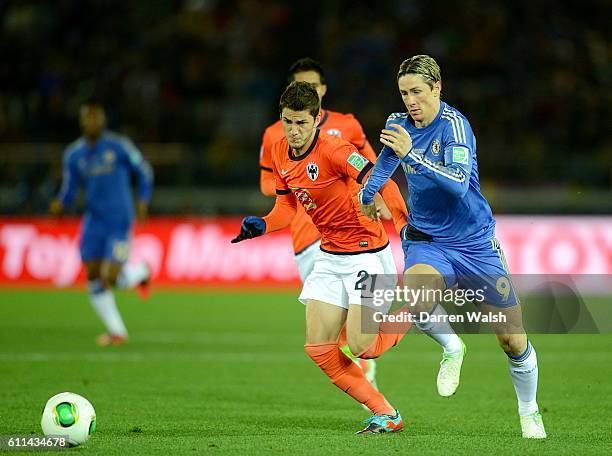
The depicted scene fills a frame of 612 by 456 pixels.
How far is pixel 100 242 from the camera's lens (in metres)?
11.6

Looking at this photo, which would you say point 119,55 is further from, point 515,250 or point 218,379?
point 218,379

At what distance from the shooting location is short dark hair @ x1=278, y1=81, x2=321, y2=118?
6.18 metres

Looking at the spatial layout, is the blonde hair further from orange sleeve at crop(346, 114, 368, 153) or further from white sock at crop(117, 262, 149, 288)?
white sock at crop(117, 262, 149, 288)

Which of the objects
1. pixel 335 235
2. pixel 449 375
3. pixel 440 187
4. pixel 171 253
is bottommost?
pixel 449 375

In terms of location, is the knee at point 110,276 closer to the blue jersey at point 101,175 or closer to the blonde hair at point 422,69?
the blue jersey at point 101,175

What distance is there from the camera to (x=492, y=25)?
1988 centimetres

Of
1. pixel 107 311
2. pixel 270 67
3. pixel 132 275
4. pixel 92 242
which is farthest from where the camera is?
pixel 270 67

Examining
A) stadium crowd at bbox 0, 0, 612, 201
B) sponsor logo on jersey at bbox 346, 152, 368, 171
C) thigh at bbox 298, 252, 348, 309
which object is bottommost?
thigh at bbox 298, 252, 348, 309

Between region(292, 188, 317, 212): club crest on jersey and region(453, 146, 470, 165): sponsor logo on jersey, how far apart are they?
3.84ft

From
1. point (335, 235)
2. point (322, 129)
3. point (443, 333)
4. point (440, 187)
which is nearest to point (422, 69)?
point (440, 187)

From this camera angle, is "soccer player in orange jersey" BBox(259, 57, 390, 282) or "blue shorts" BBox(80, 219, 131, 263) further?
"blue shorts" BBox(80, 219, 131, 263)

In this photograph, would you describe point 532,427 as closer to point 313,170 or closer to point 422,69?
point 313,170

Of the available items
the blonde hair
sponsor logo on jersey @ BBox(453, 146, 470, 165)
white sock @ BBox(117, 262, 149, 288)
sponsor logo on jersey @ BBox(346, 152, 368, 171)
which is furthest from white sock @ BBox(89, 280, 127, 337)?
sponsor logo on jersey @ BBox(453, 146, 470, 165)

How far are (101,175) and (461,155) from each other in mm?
6766
